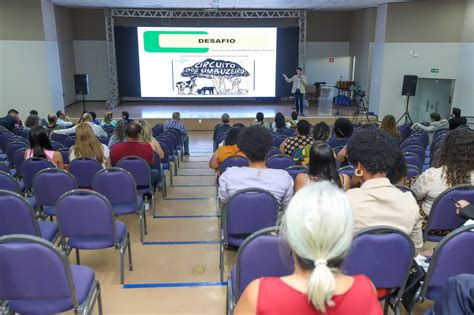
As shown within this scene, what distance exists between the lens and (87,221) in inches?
122

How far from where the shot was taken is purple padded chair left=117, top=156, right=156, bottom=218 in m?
4.65

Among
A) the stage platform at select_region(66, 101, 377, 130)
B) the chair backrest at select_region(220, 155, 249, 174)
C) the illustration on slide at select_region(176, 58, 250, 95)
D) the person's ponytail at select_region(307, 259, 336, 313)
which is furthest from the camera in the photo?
the illustration on slide at select_region(176, 58, 250, 95)

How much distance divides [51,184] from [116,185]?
2.04 feet

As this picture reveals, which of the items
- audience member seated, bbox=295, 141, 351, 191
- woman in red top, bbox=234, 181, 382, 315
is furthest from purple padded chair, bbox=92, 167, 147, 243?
woman in red top, bbox=234, 181, 382, 315

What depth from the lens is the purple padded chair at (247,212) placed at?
2.98m

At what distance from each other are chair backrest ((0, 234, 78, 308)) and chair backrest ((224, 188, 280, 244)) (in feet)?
4.13

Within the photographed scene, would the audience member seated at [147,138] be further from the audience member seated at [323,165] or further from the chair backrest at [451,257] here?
the chair backrest at [451,257]

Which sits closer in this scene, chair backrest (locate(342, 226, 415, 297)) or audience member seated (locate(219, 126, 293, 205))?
chair backrest (locate(342, 226, 415, 297))

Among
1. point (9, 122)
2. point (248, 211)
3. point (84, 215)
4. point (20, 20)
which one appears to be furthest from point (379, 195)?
point (20, 20)

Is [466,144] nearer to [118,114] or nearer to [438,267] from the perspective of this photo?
[438,267]

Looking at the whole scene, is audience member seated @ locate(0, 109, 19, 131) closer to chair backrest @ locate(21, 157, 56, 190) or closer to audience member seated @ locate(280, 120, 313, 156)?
chair backrest @ locate(21, 157, 56, 190)

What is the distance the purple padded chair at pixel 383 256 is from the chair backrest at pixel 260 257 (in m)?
0.36

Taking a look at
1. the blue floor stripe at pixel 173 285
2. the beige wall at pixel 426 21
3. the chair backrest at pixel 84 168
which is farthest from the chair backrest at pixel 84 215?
the beige wall at pixel 426 21

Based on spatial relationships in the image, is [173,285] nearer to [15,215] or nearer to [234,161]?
[15,215]
